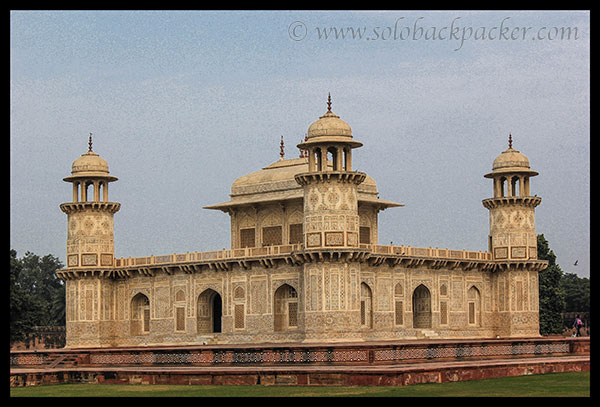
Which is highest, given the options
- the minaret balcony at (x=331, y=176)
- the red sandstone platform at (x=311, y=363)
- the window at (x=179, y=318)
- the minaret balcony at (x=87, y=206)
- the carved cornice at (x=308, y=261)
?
the minaret balcony at (x=331, y=176)

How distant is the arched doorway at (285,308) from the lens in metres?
41.1

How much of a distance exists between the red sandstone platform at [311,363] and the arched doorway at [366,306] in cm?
771

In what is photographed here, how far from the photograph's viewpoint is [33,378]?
28797mm

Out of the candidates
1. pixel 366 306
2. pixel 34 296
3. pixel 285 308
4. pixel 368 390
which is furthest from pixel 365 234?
pixel 34 296

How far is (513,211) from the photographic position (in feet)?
153

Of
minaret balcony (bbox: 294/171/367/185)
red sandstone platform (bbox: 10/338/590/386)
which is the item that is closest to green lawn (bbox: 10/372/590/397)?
red sandstone platform (bbox: 10/338/590/386)

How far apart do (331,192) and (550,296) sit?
957 inches

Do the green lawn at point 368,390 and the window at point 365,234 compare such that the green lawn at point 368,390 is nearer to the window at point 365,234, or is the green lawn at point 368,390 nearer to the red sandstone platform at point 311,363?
the red sandstone platform at point 311,363

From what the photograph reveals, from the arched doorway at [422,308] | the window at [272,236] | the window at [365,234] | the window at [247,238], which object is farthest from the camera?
the window at [247,238]

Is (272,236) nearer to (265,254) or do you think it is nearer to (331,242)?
(265,254)

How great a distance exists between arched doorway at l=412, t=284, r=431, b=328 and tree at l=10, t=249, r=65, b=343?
1744 cm

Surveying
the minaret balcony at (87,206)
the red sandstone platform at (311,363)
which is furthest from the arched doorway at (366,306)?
the minaret balcony at (87,206)
